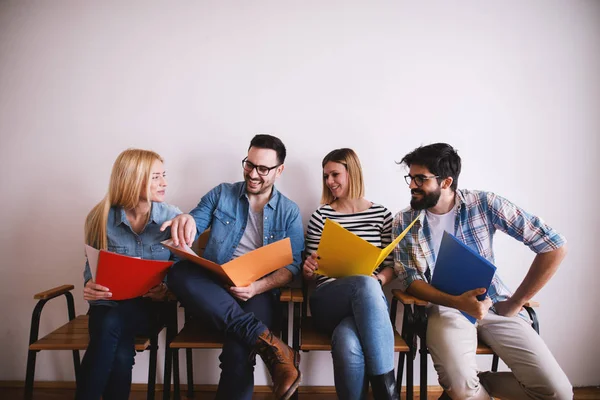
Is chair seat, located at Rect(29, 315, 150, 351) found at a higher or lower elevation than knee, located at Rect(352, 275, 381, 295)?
lower

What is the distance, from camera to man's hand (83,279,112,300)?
1.30 metres

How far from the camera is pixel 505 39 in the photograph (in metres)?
1.94

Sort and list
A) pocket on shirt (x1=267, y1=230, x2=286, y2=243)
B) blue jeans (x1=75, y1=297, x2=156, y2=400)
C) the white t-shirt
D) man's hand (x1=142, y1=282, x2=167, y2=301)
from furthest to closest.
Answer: pocket on shirt (x1=267, y1=230, x2=286, y2=243)
the white t-shirt
man's hand (x1=142, y1=282, x2=167, y2=301)
blue jeans (x1=75, y1=297, x2=156, y2=400)

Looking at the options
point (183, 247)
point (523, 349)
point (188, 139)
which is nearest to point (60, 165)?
point (188, 139)

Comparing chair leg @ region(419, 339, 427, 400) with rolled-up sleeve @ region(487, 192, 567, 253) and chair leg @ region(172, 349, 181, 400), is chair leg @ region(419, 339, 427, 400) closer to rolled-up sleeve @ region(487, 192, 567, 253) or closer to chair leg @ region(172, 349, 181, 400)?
rolled-up sleeve @ region(487, 192, 567, 253)

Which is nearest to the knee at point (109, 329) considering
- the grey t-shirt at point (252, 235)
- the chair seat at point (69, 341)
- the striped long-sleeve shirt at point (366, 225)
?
the chair seat at point (69, 341)

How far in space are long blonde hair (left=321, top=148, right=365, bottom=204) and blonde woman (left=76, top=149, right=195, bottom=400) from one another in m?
0.93

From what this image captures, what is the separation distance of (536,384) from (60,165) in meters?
2.70

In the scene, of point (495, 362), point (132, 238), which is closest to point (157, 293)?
point (132, 238)

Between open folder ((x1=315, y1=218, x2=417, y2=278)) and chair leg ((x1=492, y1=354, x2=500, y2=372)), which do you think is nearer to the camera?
open folder ((x1=315, y1=218, x2=417, y2=278))

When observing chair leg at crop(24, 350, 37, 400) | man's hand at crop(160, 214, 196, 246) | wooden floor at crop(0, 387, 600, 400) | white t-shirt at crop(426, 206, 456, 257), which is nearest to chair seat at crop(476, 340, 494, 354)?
white t-shirt at crop(426, 206, 456, 257)

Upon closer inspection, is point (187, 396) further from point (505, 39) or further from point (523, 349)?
point (505, 39)

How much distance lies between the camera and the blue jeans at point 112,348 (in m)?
1.23

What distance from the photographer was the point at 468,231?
5.03 ft
